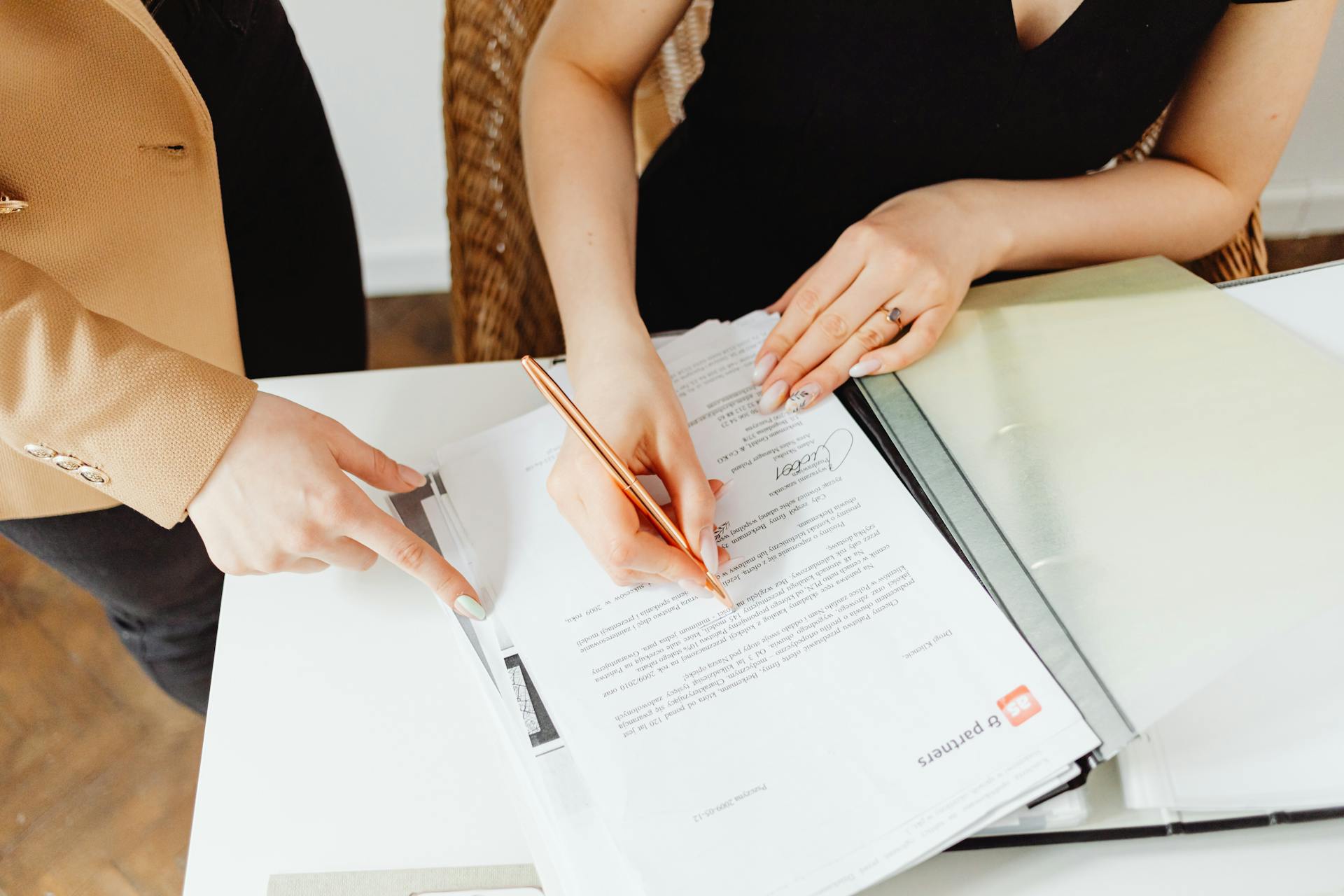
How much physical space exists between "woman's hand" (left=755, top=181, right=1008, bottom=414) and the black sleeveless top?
6.2 inches

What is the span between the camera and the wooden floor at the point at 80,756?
1.18 meters

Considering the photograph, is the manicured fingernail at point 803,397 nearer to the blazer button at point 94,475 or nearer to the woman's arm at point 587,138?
the woman's arm at point 587,138

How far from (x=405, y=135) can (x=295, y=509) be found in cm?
122

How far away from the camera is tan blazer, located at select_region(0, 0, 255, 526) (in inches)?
18.8

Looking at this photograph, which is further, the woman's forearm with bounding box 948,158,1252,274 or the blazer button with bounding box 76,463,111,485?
the woman's forearm with bounding box 948,158,1252,274

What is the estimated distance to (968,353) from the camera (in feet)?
2.03

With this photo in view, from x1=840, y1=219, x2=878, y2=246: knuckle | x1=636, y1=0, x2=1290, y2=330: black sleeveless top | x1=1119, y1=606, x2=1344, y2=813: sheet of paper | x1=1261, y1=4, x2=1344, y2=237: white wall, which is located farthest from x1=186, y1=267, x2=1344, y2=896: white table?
x1=1261, y1=4, x2=1344, y2=237: white wall

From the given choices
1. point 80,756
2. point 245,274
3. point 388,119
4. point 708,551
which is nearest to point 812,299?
point 708,551

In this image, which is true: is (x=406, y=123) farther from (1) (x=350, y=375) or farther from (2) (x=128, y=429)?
(2) (x=128, y=429)

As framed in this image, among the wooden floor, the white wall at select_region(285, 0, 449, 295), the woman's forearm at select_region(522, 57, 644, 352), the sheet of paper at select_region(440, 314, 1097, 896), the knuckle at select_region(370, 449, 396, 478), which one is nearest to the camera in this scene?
the sheet of paper at select_region(440, 314, 1097, 896)

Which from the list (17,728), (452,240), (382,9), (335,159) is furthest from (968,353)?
(17,728)

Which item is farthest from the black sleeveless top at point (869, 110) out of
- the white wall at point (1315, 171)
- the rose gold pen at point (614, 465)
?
the white wall at point (1315, 171)
